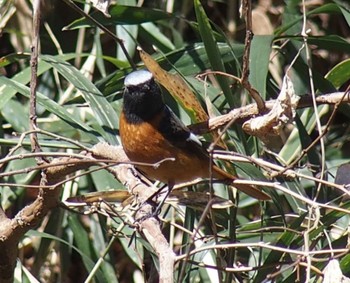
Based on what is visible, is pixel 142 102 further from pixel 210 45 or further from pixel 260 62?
pixel 260 62

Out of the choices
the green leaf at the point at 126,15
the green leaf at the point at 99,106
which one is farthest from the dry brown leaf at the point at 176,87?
the green leaf at the point at 126,15

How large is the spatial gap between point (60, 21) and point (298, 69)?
1306 millimetres

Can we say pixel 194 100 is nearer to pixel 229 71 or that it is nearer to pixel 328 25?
pixel 229 71

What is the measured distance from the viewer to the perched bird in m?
2.60

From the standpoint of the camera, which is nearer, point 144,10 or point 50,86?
point 144,10

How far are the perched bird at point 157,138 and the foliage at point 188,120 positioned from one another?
131 mm

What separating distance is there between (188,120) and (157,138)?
67 centimetres

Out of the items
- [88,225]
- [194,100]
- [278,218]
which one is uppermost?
[194,100]

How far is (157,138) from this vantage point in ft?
8.71

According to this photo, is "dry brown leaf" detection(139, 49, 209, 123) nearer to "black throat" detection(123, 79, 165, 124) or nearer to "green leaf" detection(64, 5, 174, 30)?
"black throat" detection(123, 79, 165, 124)

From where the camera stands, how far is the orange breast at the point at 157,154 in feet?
8.46

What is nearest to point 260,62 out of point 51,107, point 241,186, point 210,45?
point 210,45

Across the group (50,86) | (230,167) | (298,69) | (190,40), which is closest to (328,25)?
(190,40)

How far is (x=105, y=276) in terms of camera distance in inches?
129
